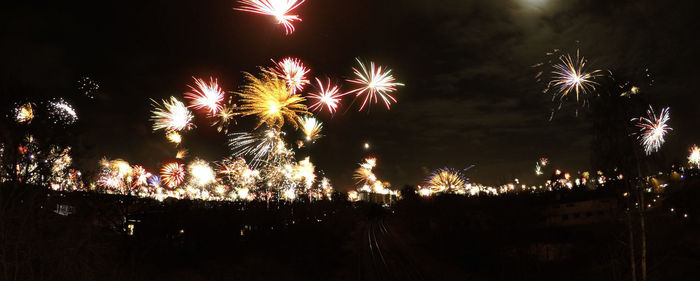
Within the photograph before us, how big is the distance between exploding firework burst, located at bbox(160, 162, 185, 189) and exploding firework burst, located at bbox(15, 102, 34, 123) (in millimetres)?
29053

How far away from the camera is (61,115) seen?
24.4 metres

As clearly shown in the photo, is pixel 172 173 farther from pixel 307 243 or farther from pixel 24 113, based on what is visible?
pixel 307 243

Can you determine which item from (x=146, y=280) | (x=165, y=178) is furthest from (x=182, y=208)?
(x=165, y=178)

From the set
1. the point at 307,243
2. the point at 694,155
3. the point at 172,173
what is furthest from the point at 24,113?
the point at 694,155

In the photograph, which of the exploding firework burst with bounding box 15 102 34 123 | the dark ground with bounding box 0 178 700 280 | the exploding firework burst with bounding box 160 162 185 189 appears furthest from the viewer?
the exploding firework burst with bounding box 160 162 185 189

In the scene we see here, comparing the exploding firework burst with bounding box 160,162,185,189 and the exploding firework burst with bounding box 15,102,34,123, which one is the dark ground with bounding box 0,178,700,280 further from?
the exploding firework burst with bounding box 160,162,185,189

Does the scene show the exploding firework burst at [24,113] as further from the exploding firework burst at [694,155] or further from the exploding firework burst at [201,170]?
the exploding firework burst at [694,155]

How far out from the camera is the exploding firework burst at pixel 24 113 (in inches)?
874

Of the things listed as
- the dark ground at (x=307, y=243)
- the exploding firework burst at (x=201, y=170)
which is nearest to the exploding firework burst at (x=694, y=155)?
the dark ground at (x=307, y=243)

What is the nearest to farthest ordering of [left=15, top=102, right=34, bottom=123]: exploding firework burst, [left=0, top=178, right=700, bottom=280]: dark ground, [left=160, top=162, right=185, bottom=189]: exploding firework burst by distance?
[left=0, top=178, right=700, bottom=280]: dark ground, [left=15, top=102, right=34, bottom=123]: exploding firework burst, [left=160, top=162, right=185, bottom=189]: exploding firework burst

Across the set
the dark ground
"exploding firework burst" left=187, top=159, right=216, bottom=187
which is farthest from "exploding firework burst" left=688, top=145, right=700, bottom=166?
"exploding firework burst" left=187, top=159, right=216, bottom=187

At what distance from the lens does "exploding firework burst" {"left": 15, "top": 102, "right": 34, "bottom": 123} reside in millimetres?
22188

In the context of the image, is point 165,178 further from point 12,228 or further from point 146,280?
point 12,228

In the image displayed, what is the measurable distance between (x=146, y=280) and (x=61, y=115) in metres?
20.0
